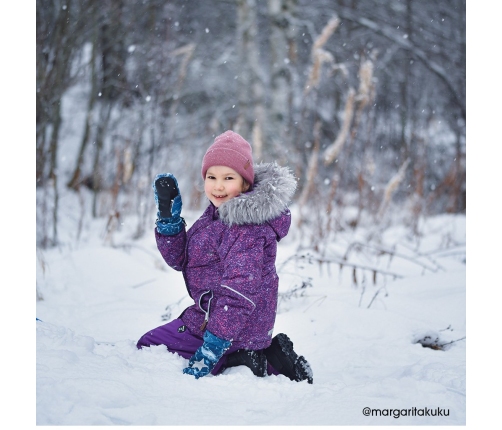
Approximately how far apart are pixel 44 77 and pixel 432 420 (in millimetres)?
3417

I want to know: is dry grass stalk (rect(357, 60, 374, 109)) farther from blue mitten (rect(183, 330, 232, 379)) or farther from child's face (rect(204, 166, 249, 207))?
blue mitten (rect(183, 330, 232, 379))

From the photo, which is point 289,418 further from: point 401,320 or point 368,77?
point 368,77

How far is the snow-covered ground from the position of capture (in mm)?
1354

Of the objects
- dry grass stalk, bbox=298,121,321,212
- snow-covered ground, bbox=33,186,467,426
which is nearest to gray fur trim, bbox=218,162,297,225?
snow-covered ground, bbox=33,186,467,426

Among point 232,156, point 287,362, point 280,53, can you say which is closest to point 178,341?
point 287,362

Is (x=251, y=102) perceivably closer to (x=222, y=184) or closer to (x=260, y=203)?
(x=222, y=184)

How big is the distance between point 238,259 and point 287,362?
456mm

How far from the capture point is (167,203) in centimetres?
173

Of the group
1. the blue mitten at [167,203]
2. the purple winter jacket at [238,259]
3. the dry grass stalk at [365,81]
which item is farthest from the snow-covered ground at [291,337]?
the dry grass stalk at [365,81]

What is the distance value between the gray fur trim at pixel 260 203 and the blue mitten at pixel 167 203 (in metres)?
0.19

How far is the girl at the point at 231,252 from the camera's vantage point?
1.62 meters

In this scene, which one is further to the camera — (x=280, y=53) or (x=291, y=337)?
(x=280, y=53)

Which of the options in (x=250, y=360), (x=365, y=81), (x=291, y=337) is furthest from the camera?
(x=365, y=81)

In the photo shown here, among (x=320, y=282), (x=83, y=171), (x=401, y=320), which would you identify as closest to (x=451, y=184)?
(x=320, y=282)
